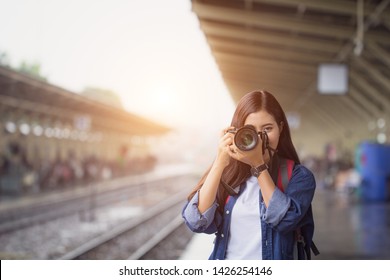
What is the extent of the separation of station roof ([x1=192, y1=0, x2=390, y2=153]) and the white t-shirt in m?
3.39

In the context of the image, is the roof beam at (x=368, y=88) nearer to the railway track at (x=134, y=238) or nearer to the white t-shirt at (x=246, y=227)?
the railway track at (x=134, y=238)

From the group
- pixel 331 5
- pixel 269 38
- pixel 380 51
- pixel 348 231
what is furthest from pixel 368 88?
pixel 348 231

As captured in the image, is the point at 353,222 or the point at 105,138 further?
the point at 105,138

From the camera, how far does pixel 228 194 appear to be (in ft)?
5.35

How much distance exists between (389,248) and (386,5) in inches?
108

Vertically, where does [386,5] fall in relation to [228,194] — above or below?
above

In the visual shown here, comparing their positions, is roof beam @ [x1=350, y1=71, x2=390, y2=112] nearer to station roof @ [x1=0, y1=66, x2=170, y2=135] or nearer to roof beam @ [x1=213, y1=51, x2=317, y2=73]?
roof beam @ [x1=213, y1=51, x2=317, y2=73]

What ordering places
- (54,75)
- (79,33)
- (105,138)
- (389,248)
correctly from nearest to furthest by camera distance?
(79,33)
(389,248)
(54,75)
(105,138)

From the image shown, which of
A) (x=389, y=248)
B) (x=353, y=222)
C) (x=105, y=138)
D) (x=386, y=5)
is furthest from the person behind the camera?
(x=105, y=138)

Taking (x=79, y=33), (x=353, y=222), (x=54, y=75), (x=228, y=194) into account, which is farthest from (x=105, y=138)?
(x=228, y=194)

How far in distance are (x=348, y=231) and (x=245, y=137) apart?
540 cm

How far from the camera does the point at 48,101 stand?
10727mm

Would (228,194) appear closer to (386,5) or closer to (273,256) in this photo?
(273,256)

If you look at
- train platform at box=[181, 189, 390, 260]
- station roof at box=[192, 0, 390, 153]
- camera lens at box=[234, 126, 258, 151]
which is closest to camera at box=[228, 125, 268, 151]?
camera lens at box=[234, 126, 258, 151]
